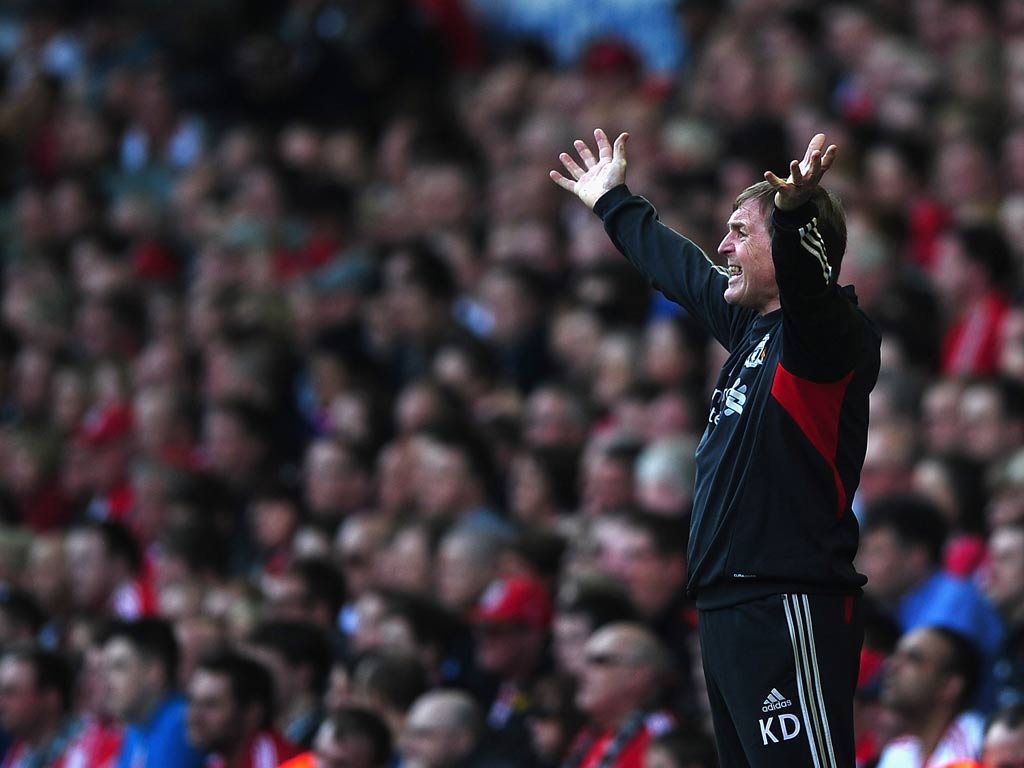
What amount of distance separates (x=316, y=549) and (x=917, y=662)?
3.92m

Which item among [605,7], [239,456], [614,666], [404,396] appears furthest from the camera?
[605,7]

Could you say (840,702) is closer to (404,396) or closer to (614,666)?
(614,666)

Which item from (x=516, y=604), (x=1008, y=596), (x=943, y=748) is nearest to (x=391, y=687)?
(x=516, y=604)

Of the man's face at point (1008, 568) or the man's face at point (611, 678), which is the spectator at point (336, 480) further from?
the man's face at point (1008, 568)

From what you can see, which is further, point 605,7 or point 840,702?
point 605,7

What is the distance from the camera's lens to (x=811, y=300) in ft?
11.7

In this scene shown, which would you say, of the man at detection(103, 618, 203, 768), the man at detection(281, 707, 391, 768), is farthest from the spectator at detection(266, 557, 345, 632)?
the man at detection(281, 707, 391, 768)

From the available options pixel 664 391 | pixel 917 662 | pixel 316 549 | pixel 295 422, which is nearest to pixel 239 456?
pixel 295 422

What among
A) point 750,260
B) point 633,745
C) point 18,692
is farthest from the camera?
point 18,692

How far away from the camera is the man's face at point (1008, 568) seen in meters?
6.16

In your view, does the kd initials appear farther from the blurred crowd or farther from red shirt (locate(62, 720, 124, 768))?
red shirt (locate(62, 720, 124, 768))

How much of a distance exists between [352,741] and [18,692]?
7.73ft

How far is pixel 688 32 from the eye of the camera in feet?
41.8

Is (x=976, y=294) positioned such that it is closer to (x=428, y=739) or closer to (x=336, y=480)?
(x=336, y=480)
